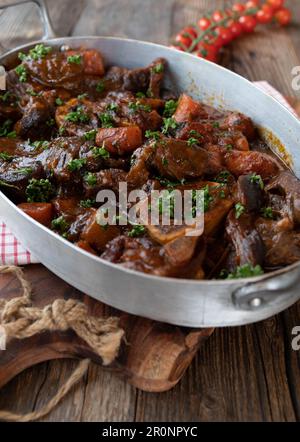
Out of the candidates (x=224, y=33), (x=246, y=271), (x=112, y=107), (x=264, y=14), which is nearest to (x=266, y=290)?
(x=246, y=271)

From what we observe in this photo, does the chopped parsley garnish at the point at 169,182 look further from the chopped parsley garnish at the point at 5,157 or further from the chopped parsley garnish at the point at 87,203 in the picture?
the chopped parsley garnish at the point at 5,157

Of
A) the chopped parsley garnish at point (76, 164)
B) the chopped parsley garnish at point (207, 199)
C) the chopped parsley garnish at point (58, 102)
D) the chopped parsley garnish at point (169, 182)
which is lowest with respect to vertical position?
the chopped parsley garnish at point (169, 182)

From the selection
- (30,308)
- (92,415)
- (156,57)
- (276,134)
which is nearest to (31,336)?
(30,308)

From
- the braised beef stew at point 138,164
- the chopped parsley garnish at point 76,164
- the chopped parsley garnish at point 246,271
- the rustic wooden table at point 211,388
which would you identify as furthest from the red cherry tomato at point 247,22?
the chopped parsley garnish at point 246,271

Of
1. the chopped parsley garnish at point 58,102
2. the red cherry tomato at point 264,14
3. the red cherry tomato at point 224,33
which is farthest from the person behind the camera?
the red cherry tomato at point 264,14

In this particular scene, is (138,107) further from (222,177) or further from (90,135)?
(222,177)

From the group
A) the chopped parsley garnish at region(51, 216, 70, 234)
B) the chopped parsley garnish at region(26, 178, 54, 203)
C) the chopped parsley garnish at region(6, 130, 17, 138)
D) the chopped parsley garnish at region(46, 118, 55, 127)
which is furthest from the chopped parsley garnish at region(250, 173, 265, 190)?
the chopped parsley garnish at region(6, 130, 17, 138)

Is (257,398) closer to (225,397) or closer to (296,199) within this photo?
(225,397)

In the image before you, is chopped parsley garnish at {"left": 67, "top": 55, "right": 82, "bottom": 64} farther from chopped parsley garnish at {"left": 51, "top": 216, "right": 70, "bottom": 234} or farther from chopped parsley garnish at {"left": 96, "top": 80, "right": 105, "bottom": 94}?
chopped parsley garnish at {"left": 51, "top": 216, "right": 70, "bottom": 234}
